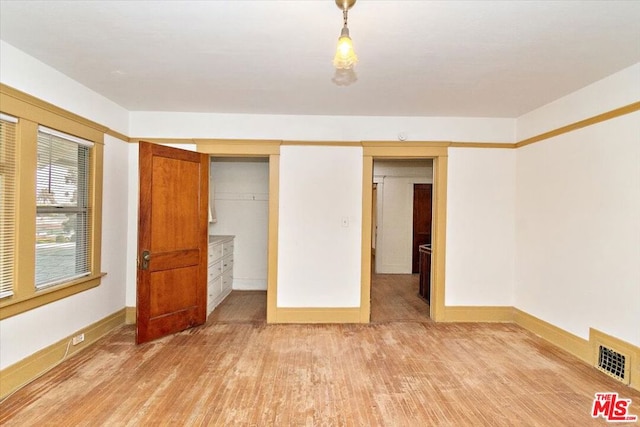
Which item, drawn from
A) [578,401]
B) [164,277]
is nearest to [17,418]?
[164,277]

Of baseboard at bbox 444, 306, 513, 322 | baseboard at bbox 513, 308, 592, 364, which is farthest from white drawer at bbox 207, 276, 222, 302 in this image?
baseboard at bbox 513, 308, 592, 364

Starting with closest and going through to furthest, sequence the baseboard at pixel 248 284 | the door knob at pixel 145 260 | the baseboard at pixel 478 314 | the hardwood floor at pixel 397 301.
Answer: the door knob at pixel 145 260 → the baseboard at pixel 478 314 → the hardwood floor at pixel 397 301 → the baseboard at pixel 248 284

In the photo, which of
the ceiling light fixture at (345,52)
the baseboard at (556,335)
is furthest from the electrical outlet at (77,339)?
the baseboard at (556,335)

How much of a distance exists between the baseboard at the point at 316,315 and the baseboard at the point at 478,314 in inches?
46.4

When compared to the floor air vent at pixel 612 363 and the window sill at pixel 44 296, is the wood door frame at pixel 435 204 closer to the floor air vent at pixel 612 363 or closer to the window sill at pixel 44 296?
the floor air vent at pixel 612 363

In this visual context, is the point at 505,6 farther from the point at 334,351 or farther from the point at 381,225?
the point at 381,225

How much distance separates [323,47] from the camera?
2371 mm

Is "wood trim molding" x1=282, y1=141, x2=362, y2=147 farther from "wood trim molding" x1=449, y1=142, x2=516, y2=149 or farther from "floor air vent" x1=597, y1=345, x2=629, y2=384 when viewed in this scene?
"floor air vent" x1=597, y1=345, x2=629, y2=384

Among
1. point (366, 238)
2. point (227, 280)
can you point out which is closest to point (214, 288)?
point (227, 280)

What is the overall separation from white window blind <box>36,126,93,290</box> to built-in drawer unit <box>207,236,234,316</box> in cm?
143

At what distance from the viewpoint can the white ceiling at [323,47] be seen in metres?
1.94

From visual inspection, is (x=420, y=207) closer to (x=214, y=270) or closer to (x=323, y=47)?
(x=214, y=270)

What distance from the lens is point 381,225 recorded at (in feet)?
24.1

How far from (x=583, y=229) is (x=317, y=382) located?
2836 mm
